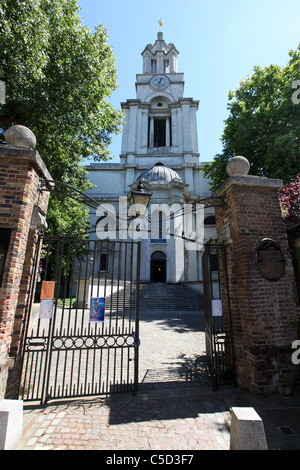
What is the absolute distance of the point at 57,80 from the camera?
8242 millimetres

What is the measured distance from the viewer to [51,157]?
356 inches

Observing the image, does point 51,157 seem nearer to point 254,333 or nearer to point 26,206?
point 26,206

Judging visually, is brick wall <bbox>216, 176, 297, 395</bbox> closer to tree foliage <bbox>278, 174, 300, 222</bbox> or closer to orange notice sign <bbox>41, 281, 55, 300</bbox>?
tree foliage <bbox>278, 174, 300, 222</bbox>

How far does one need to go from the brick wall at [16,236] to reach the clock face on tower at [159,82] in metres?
35.1

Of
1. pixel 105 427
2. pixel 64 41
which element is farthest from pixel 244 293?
pixel 64 41

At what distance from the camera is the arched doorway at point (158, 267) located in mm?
24500

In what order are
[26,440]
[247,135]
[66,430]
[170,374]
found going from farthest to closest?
1. [247,135]
2. [170,374]
3. [66,430]
4. [26,440]

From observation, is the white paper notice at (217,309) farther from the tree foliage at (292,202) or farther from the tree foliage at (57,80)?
the tree foliage at (57,80)

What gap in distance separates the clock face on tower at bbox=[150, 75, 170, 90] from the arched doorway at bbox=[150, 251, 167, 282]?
24349 mm

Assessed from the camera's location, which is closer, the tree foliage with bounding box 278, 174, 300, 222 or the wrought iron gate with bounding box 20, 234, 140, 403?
the wrought iron gate with bounding box 20, 234, 140, 403

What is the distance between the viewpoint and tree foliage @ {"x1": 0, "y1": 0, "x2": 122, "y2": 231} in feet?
21.9

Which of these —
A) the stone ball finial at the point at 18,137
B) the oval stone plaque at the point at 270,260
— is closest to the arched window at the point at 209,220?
the oval stone plaque at the point at 270,260

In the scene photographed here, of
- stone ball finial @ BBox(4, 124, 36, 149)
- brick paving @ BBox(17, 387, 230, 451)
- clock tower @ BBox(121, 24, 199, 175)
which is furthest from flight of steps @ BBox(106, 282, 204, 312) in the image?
clock tower @ BBox(121, 24, 199, 175)
